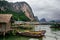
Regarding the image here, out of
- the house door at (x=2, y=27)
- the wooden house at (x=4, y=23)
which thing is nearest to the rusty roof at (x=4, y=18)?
the wooden house at (x=4, y=23)

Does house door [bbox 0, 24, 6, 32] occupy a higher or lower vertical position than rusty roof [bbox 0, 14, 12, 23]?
lower

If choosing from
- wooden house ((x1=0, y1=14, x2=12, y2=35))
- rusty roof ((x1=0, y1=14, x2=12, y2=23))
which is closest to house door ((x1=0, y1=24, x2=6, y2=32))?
wooden house ((x1=0, y1=14, x2=12, y2=35))

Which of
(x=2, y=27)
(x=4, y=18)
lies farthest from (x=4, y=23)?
(x=4, y=18)

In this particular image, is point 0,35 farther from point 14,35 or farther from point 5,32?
point 14,35

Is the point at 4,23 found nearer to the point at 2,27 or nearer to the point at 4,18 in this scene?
the point at 2,27

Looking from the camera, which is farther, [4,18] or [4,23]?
A: [4,18]

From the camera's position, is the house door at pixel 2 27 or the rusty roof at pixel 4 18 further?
the rusty roof at pixel 4 18

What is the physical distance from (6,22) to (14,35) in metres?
3.64

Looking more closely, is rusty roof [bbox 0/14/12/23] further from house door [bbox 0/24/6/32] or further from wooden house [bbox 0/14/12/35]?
house door [bbox 0/24/6/32]

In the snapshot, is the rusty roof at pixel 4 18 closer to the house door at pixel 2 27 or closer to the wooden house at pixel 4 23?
the wooden house at pixel 4 23

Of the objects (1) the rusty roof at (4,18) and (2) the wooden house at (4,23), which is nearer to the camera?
(2) the wooden house at (4,23)

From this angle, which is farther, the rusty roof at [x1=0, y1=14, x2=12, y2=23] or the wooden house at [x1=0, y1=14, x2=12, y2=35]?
the rusty roof at [x1=0, y1=14, x2=12, y2=23]

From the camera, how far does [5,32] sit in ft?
101

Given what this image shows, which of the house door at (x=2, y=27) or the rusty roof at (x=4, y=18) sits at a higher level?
the rusty roof at (x=4, y=18)
